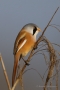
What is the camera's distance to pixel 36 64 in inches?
41.7

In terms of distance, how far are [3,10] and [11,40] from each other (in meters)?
0.19

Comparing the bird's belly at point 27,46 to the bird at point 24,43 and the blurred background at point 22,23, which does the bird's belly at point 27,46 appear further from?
the blurred background at point 22,23

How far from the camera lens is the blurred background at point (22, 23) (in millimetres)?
1041

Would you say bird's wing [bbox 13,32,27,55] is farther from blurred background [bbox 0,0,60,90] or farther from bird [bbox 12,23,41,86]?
blurred background [bbox 0,0,60,90]

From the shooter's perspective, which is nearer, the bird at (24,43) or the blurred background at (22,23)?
the bird at (24,43)

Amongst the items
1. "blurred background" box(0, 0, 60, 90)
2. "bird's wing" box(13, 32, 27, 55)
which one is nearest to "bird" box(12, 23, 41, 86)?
"bird's wing" box(13, 32, 27, 55)

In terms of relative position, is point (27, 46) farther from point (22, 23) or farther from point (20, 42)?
point (22, 23)

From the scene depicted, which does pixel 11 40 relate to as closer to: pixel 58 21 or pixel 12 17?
pixel 12 17

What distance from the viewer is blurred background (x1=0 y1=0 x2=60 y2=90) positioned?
104cm

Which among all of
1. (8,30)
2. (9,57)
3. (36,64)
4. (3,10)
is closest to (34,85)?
(36,64)

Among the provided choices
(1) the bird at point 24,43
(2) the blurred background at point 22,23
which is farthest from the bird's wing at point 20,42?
(2) the blurred background at point 22,23

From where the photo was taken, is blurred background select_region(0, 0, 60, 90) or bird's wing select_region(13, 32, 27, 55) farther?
blurred background select_region(0, 0, 60, 90)

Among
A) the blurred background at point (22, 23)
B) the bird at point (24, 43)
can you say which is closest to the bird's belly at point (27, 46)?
the bird at point (24, 43)

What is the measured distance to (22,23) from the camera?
1.05 m
